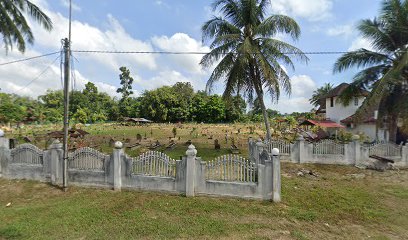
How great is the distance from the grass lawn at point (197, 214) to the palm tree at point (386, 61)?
6.67 meters

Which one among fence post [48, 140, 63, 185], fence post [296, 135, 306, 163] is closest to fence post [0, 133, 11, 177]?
fence post [48, 140, 63, 185]

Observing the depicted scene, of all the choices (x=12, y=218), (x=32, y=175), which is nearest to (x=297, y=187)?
(x=12, y=218)

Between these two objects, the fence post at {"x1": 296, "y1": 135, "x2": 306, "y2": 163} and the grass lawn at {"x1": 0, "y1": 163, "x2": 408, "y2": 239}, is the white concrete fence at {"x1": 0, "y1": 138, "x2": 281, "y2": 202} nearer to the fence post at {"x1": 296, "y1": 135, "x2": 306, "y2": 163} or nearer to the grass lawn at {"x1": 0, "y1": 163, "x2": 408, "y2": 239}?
the grass lawn at {"x1": 0, "y1": 163, "x2": 408, "y2": 239}

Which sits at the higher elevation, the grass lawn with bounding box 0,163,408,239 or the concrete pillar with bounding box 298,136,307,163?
the concrete pillar with bounding box 298,136,307,163

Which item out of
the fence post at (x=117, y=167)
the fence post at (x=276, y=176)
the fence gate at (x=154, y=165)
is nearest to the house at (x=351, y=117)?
the fence post at (x=276, y=176)

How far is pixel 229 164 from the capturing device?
724cm

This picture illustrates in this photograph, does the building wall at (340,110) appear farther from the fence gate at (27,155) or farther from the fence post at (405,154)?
the fence gate at (27,155)

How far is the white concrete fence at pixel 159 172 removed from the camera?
7078mm

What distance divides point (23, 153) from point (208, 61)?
30.5 ft

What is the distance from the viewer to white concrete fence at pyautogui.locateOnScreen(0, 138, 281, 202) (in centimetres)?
708

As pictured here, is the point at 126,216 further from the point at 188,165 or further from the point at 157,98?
the point at 157,98

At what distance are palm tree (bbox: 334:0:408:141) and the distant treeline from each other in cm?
3350

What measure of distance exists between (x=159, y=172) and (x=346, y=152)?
927 cm

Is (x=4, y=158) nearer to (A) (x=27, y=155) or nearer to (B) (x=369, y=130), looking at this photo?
(A) (x=27, y=155)
